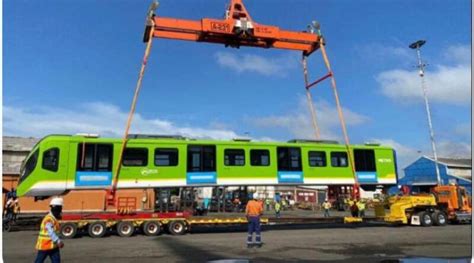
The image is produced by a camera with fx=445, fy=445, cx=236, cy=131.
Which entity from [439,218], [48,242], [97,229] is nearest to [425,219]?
[439,218]

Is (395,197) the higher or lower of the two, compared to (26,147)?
lower

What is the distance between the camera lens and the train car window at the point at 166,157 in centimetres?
1823

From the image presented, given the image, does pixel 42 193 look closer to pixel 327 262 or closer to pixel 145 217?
pixel 145 217

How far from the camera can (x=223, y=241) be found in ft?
49.2

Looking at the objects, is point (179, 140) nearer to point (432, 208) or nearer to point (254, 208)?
point (254, 208)

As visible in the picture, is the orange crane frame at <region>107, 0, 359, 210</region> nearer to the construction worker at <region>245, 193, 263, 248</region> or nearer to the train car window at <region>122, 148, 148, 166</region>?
the train car window at <region>122, 148, 148, 166</region>

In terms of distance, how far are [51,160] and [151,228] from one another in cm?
463

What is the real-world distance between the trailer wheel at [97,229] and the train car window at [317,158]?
9226 mm

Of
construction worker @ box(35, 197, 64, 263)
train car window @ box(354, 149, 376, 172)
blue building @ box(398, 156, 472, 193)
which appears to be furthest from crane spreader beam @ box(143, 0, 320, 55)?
blue building @ box(398, 156, 472, 193)

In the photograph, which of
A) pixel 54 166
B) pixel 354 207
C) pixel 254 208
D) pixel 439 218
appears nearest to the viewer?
pixel 254 208

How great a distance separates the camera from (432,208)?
72.2 feet

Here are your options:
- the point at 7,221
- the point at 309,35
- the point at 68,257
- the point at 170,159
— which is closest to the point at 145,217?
the point at 170,159

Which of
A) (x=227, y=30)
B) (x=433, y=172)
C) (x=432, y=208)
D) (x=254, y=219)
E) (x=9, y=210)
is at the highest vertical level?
(x=227, y=30)

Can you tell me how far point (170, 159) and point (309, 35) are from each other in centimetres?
849
